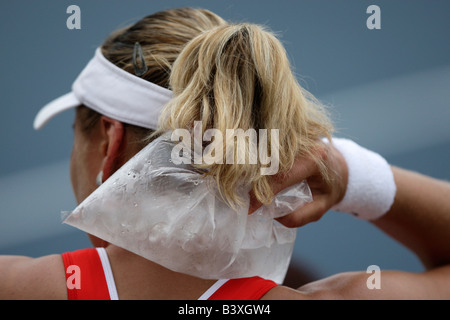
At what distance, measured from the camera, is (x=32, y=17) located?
2939 mm

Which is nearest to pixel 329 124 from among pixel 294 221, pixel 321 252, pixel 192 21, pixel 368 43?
pixel 294 221

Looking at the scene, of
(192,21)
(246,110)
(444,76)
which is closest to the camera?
(246,110)

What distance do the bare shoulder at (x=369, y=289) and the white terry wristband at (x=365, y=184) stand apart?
201 mm

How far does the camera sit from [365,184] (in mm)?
1114

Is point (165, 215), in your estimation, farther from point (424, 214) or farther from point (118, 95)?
point (424, 214)

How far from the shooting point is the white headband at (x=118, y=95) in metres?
0.95

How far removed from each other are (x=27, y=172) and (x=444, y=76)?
8.26 feet

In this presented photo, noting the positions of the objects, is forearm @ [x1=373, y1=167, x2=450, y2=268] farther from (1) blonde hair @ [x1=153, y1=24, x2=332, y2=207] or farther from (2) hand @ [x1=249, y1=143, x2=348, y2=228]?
(1) blonde hair @ [x1=153, y1=24, x2=332, y2=207]

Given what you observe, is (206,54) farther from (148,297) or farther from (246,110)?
(148,297)

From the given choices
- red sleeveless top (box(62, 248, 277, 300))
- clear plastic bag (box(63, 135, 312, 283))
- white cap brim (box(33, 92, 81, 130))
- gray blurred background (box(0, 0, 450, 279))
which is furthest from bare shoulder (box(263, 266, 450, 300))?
gray blurred background (box(0, 0, 450, 279))

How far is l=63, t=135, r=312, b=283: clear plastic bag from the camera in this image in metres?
0.81

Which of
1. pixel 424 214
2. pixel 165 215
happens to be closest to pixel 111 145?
pixel 165 215

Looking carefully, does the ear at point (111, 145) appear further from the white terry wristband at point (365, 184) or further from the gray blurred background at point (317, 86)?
the gray blurred background at point (317, 86)

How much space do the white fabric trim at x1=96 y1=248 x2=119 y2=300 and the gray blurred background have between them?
73.9 inches
